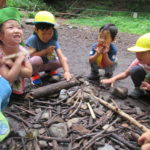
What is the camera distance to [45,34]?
11.4 ft

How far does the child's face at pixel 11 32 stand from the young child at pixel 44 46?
2.46 feet

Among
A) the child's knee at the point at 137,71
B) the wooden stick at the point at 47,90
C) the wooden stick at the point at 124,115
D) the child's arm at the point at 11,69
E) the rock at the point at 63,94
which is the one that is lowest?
the wooden stick at the point at 124,115

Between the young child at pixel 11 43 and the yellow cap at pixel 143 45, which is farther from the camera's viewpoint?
the yellow cap at pixel 143 45

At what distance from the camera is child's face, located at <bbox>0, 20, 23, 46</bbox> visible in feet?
8.64

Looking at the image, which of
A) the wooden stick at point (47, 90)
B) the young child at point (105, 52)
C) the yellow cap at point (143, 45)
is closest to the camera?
the yellow cap at point (143, 45)

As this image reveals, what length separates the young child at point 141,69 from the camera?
298 cm

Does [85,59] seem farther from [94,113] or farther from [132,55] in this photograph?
[94,113]

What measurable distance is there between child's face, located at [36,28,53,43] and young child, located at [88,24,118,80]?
0.76 metres

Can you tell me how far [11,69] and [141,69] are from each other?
186cm

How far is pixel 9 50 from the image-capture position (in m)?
2.77

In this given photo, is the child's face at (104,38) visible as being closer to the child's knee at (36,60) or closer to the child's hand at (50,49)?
the child's hand at (50,49)

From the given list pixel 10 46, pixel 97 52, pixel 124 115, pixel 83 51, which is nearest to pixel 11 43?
pixel 10 46

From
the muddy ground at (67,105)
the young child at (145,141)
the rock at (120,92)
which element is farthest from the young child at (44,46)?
the young child at (145,141)

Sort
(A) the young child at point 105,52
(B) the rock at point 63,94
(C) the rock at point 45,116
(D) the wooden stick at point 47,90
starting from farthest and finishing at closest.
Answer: (A) the young child at point 105,52 → (B) the rock at point 63,94 → (D) the wooden stick at point 47,90 → (C) the rock at point 45,116
